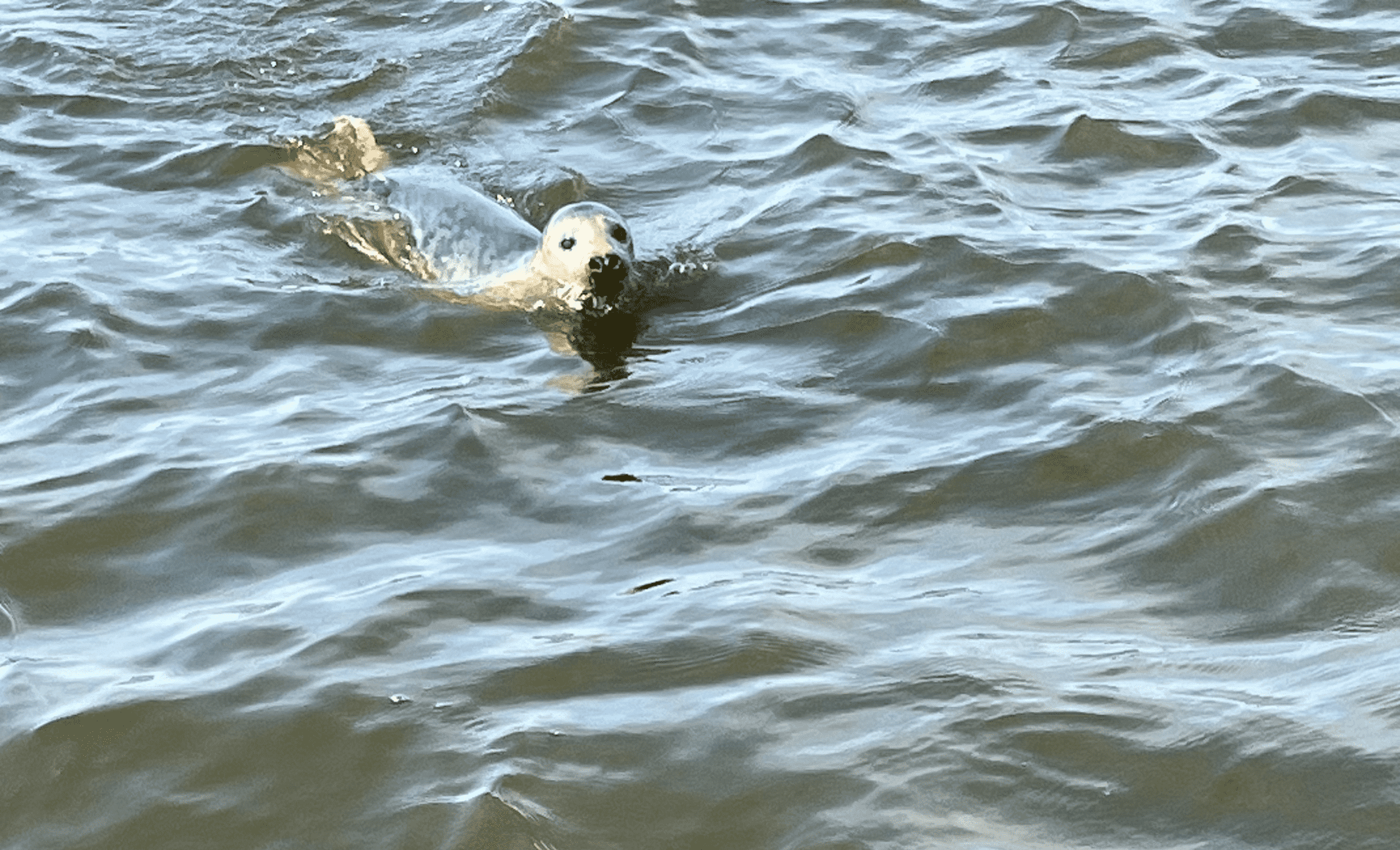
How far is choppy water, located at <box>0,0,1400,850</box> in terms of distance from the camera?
3.79 m

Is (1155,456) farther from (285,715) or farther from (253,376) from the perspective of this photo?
(253,376)

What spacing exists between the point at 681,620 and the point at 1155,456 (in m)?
1.58

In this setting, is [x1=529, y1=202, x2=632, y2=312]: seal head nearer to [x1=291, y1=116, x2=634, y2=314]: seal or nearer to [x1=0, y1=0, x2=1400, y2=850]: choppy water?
[x1=291, y1=116, x2=634, y2=314]: seal

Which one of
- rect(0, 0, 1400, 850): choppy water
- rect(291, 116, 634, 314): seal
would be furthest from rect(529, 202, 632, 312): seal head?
rect(0, 0, 1400, 850): choppy water

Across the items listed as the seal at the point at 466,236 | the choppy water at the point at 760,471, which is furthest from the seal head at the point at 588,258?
the choppy water at the point at 760,471

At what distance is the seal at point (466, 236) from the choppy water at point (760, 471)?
0.58 ft

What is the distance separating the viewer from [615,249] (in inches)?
263

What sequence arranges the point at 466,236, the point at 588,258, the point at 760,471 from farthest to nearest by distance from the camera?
the point at 466,236 < the point at 588,258 < the point at 760,471

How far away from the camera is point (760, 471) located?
5281 millimetres

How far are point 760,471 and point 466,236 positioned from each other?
252 centimetres

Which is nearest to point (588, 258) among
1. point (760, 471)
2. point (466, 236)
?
point (466, 236)

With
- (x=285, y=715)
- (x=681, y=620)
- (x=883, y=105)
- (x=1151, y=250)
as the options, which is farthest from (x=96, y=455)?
(x=883, y=105)

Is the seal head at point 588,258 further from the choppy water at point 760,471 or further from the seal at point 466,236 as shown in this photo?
the choppy water at point 760,471

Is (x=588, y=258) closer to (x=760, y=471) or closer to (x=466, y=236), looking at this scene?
(x=466, y=236)
